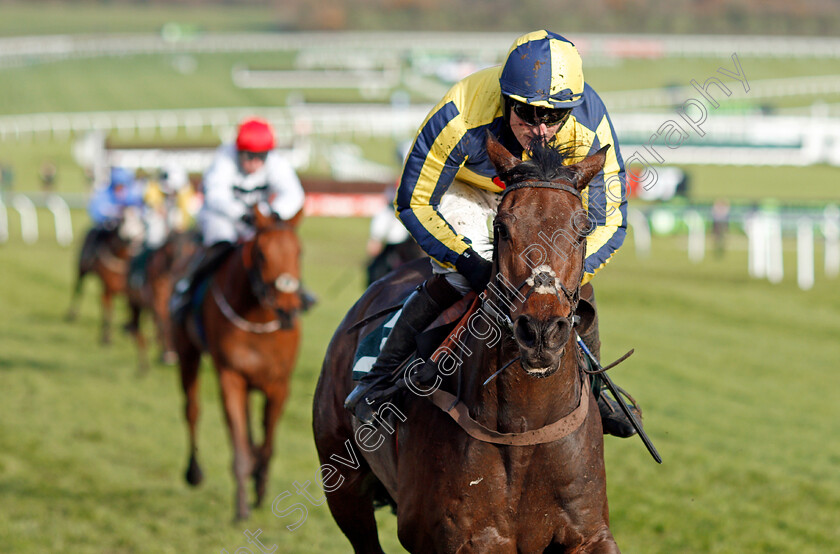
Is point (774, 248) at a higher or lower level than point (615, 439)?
higher

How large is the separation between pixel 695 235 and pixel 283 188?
1586 centimetres

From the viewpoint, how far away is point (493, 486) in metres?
3.15

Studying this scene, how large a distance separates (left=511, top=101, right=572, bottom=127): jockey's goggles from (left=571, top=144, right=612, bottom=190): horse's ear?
29 centimetres

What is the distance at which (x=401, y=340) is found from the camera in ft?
12.2

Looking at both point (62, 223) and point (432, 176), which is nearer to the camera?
point (432, 176)

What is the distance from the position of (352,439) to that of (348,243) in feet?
60.4

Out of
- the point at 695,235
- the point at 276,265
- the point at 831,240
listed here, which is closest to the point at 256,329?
the point at 276,265

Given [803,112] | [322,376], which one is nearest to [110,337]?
[322,376]

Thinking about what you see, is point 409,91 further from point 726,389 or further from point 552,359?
point 552,359

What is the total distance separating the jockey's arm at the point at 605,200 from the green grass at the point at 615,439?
284cm

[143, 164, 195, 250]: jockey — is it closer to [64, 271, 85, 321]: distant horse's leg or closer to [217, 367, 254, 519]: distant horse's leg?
[64, 271, 85, 321]: distant horse's leg

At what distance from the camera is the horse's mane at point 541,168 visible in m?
2.94

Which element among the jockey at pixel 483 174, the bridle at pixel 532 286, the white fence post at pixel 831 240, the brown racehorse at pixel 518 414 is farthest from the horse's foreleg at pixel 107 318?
the white fence post at pixel 831 240

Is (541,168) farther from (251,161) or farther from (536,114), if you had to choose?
(251,161)
